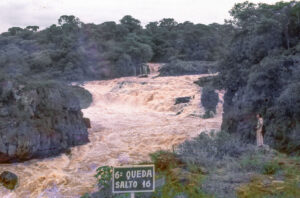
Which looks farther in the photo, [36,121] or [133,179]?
[36,121]

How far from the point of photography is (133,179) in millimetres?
3584

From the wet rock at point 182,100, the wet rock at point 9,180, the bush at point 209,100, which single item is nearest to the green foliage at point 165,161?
the wet rock at point 9,180

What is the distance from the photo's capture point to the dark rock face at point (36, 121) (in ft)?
37.8

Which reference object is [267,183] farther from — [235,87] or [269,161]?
[235,87]

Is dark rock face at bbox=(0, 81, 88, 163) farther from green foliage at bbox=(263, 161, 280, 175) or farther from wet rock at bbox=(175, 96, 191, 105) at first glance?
wet rock at bbox=(175, 96, 191, 105)

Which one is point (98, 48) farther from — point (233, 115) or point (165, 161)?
point (165, 161)

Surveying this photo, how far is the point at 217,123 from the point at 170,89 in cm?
927

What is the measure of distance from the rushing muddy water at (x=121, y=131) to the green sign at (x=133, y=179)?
4.79 meters

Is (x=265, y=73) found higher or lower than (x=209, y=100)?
higher

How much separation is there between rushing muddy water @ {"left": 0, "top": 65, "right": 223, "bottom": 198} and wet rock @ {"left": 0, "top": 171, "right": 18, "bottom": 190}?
164 millimetres

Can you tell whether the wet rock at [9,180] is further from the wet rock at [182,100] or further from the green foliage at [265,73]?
the wet rock at [182,100]

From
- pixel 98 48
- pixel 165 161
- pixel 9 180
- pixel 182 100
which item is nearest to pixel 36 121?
pixel 9 180

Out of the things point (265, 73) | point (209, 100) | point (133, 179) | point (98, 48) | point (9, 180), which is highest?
point (98, 48)

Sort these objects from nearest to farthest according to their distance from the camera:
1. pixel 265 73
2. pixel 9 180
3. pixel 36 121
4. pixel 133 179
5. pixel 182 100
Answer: pixel 133 179 < pixel 9 180 < pixel 265 73 < pixel 36 121 < pixel 182 100
